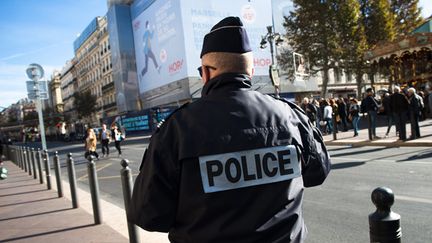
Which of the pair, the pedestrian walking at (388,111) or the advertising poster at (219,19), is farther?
the advertising poster at (219,19)

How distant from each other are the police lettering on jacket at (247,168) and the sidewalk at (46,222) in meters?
2.96

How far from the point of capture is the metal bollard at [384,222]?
66.2 inches

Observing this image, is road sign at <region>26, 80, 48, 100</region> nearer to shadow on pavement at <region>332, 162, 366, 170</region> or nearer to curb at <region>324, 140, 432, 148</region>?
shadow on pavement at <region>332, 162, 366, 170</region>

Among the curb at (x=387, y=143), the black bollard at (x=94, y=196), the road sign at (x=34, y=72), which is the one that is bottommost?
the curb at (x=387, y=143)

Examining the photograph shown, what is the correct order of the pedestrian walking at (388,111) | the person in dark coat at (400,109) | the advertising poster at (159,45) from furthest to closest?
the advertising poster at (159,45)
the pedestrian walking at (388,111)
the person in dark coat at (400,109)

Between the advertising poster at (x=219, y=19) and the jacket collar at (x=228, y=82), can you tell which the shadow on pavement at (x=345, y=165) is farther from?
the advertising poster at (x=219, y=19)

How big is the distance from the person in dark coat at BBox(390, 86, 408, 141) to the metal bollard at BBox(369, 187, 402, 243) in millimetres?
10180

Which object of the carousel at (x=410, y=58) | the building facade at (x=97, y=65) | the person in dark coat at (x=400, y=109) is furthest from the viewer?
the building facade at (x=97, y=65)

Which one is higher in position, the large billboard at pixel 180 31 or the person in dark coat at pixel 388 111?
the large billboard at pixel 180 31

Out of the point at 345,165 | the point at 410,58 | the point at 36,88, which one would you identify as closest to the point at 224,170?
the point at 345,165

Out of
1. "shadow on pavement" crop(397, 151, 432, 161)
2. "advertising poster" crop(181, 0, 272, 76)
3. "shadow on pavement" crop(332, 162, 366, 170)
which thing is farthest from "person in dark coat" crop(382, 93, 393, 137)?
"advertising poster" crop(181, 0, 272, 76)

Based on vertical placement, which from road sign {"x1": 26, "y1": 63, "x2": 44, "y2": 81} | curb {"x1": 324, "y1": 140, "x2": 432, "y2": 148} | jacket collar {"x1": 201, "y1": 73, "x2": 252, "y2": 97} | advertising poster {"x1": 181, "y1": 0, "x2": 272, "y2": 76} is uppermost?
advertising poster {"x1": 181, "y1": 0, "x2": 272, "y2": 76}

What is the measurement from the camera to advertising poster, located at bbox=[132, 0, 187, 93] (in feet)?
123

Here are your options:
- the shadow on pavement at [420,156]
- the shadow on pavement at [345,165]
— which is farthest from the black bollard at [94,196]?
the shadow on pavement at [420,156]
